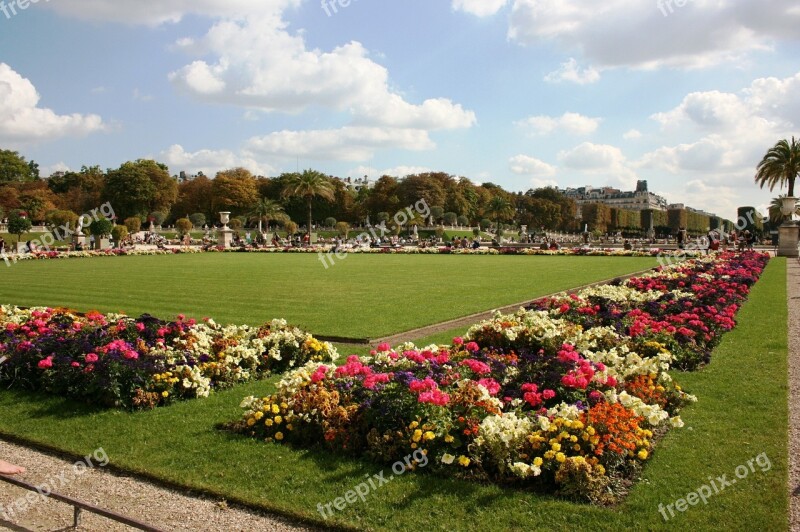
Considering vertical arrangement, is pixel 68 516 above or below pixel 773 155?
below

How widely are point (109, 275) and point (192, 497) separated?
2073cm

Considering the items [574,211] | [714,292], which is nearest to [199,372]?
[714,292]

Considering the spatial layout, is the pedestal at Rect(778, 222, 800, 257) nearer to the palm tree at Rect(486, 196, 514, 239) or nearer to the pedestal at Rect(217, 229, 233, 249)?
the palm tree at Rect(486, 196, 514, 239)

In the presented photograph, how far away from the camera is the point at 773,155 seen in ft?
148

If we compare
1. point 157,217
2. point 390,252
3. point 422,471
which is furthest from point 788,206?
point 157,217

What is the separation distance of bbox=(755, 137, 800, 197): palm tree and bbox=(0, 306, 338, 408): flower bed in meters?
46.3

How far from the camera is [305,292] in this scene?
17.4 meters

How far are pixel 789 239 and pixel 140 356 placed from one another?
4071 cm

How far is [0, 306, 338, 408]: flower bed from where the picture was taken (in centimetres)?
714

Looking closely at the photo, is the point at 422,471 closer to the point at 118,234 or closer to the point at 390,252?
the point at 390,252

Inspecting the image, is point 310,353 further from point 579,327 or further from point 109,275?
point 109,275

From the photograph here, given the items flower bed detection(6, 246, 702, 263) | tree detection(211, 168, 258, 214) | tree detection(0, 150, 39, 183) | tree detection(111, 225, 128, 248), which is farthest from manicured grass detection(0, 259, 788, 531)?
tree detection(0, 150, 39, 183)

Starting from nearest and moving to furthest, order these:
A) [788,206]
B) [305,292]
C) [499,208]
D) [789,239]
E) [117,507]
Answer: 1. [117,507]
2. [305,292]
3. [789,239]
4. [788,206]
5. [499,208]

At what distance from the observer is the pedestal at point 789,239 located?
122 ft
